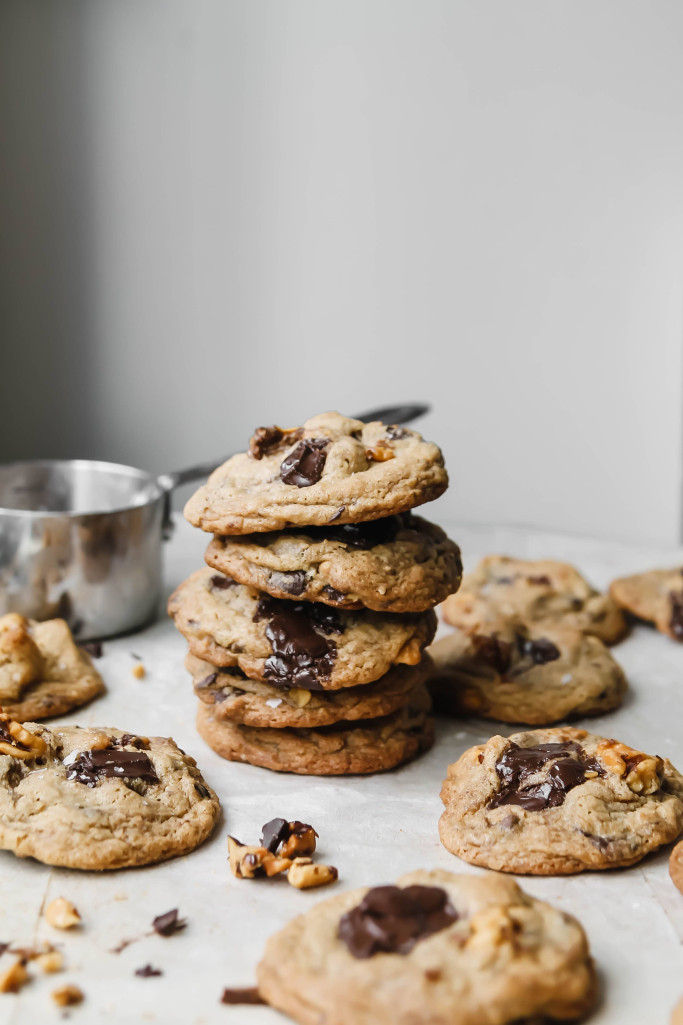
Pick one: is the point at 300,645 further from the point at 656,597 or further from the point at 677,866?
the point at 656,597

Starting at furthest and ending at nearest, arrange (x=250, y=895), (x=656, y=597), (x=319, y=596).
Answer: (x=656, y=597) → (x=319, y=596) → (x=250, y=895)

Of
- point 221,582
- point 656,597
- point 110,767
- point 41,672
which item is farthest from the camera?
point 656,597

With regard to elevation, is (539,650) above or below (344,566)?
below

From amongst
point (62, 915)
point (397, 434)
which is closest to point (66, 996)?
point (62, 915)

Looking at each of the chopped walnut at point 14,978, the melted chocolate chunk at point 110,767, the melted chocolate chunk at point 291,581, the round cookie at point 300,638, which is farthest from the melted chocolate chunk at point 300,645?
the chopped walnut at point 14,978

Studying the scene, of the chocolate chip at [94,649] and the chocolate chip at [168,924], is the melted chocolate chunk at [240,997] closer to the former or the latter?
the chocolate chip at [168,924]

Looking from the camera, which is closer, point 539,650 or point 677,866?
point 677,866

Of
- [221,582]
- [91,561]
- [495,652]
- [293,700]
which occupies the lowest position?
[495,652]
